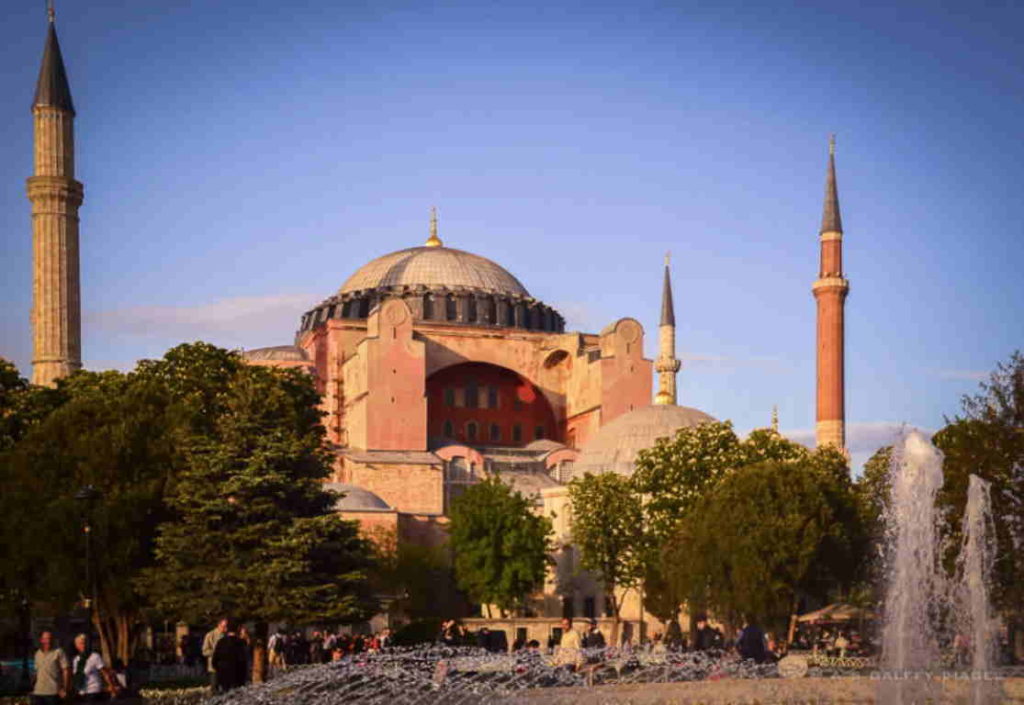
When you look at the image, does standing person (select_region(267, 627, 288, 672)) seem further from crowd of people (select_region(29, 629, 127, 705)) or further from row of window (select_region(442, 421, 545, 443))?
row of window (select_region(442, 421, 545, 443))

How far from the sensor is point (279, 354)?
244ft

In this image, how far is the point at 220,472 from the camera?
29.2m

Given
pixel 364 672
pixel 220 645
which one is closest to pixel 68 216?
pixel 364 672

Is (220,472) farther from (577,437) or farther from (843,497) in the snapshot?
(577,437)

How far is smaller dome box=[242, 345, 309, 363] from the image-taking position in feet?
241

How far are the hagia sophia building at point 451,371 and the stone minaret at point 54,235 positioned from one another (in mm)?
55

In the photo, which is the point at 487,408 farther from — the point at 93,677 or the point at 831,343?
the point at 93,677

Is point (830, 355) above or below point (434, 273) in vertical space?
below

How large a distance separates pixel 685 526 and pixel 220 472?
48.4 ft

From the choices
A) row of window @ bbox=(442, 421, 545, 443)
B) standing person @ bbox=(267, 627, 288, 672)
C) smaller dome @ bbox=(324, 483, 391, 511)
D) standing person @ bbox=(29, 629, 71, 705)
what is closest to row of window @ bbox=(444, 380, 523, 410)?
row of window @ bbox=(442, 421, 545, 443)

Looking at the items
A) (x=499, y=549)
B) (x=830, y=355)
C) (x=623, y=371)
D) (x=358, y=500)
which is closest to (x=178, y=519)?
(x=499, y=549)

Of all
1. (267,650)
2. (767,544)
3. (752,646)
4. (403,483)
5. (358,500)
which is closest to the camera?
(752,646)

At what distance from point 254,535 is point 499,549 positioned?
23.9 metres

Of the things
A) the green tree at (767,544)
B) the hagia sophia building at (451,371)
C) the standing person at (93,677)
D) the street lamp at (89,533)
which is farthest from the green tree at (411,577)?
the standing person at (93,677)
